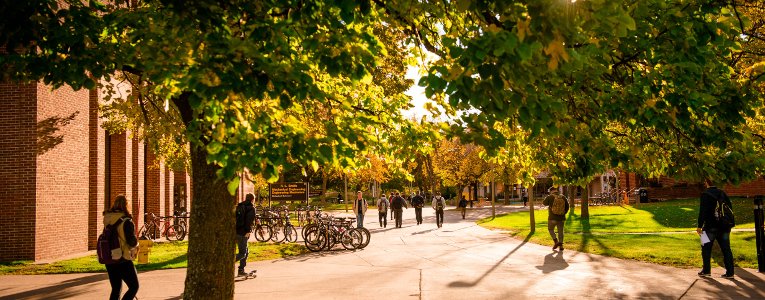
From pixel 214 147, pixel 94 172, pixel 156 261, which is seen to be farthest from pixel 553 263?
pixel 94 172

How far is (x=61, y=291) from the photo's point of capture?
400 inches

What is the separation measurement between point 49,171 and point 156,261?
3.65 metres

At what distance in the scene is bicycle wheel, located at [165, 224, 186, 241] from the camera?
841 inches

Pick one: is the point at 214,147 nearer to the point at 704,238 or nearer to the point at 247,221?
the point at 247,221

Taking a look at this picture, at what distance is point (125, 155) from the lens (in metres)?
19.1

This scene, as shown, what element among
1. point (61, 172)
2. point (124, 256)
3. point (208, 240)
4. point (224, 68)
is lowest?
point (124, 256)

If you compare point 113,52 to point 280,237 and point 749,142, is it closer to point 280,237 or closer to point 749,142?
point 749,142

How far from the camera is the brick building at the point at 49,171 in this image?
14469 millimetres

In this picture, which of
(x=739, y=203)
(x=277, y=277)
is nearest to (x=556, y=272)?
(x=277, y=277)

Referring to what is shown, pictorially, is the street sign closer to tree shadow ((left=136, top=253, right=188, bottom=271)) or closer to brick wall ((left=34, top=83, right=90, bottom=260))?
brick wall ((left=34, top=83, right=90, bottom=260))

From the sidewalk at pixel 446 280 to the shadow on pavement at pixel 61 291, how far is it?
0.05 feet

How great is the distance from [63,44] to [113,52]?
0.47 metres

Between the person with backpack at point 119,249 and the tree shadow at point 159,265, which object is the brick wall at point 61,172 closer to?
the tree shadow at point 159,265

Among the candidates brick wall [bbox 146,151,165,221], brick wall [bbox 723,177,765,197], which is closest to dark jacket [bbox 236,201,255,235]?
brick wall [bbox 146,151,165,221]
